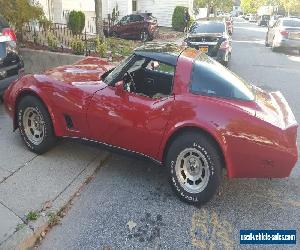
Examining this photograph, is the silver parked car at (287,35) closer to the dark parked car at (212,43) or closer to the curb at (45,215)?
the dark parked car at (212,43)

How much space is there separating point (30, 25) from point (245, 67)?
7075 millimetres

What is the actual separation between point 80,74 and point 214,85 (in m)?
1.87

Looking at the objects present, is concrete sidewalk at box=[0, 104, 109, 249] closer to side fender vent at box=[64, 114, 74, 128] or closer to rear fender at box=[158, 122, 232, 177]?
side fender vent at box=[64, 114, 74, 128]

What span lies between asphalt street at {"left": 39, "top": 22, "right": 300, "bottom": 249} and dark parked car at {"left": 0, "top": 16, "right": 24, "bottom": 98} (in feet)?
7.81

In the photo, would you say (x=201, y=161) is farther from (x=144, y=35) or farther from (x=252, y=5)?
(x=252, y=5)

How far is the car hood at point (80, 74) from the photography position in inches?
178

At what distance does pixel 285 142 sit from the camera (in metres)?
3.56

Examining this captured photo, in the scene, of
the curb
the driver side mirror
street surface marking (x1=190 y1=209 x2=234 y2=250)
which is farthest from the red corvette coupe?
the curb

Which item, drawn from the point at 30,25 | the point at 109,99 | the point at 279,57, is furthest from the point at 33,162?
the point at 279,57

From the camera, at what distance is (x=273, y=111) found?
3.95 metres

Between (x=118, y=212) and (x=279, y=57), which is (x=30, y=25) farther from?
(x=279, y=57)

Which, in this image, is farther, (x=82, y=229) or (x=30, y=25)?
(x=30, y=25)

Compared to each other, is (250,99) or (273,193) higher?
(250,99)

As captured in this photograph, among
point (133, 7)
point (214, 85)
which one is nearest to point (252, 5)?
point (133, 7)
